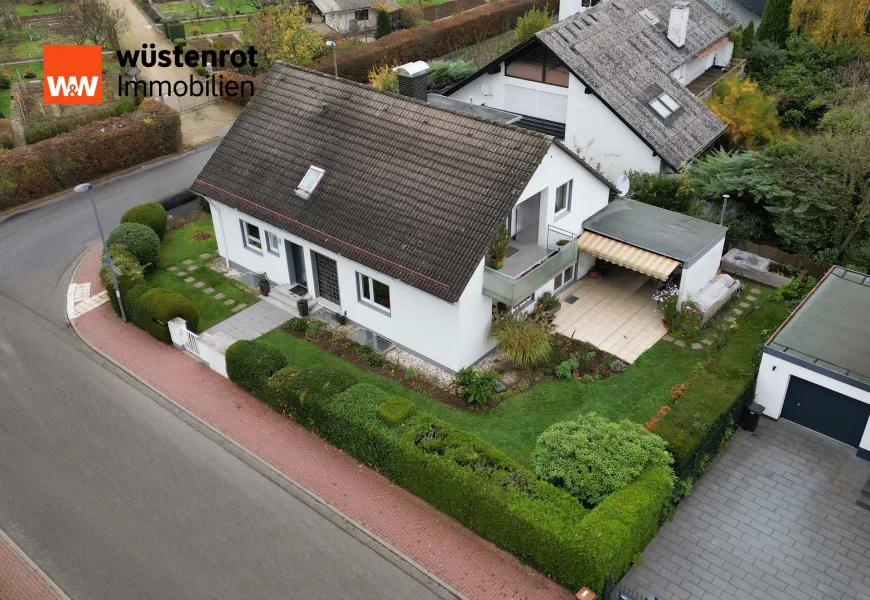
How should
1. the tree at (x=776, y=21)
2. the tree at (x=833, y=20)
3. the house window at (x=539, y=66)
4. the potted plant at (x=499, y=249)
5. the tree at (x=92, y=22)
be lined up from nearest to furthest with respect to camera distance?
the potted plant at (x=499, y=249) → the house window at (x=539, y=66) → the tree at (x=833, y=20) → the tree at (x=776, y=21) → the tree at (x=92, y=22)

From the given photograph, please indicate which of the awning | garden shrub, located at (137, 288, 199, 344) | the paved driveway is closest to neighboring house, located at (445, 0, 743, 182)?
the awning

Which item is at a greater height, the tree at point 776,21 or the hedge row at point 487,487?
the tree at point 776,21

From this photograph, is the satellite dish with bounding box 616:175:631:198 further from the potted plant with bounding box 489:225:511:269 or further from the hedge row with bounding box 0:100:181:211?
the hedge row with bounding box 0:100:181:211

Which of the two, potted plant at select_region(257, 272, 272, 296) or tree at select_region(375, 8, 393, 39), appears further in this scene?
tree at select_region(375, 8, 393, 39)

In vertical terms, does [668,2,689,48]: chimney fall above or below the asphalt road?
above

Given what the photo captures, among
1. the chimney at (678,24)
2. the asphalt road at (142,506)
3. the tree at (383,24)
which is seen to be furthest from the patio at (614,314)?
the tree at (383,24)

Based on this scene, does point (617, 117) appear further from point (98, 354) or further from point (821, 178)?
point (98, 354)

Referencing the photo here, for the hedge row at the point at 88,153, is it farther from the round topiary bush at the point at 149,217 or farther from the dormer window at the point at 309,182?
the dormer window at the point at 309,182
